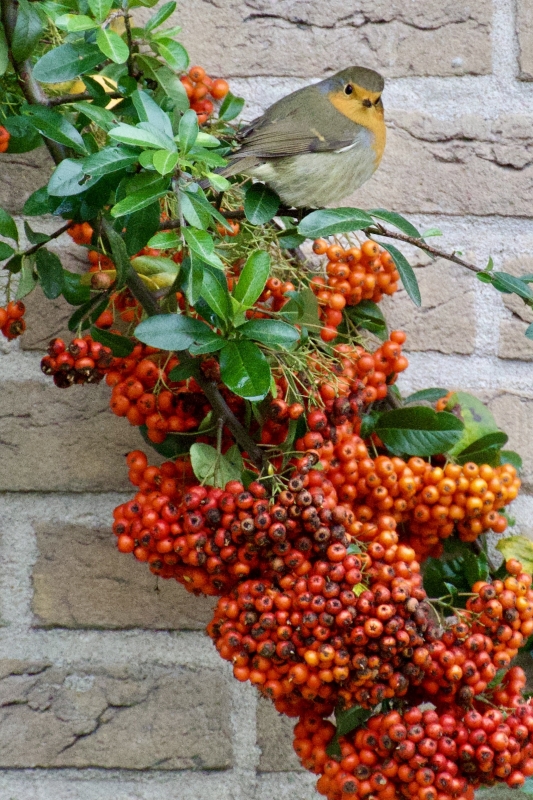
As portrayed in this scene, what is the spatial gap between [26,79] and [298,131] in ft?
0.95

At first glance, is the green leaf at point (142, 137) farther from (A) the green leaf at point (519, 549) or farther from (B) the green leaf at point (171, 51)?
(A) the green leaf at point (519, 549)

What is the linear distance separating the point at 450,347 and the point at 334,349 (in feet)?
0.76

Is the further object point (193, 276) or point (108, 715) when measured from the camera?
point (108, 715)

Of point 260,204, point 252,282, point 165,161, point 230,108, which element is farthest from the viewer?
point 230,108

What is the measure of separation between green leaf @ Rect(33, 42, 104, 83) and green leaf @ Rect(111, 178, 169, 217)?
15 cm

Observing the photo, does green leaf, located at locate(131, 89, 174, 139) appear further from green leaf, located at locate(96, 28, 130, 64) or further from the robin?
the robin

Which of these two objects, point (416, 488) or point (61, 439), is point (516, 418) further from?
point (61, 439)

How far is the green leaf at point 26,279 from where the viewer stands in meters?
0.81

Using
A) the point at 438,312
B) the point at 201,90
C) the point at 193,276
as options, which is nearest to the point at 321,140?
the point at 201,90

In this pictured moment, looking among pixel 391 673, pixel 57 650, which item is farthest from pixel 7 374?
pixel 391 673

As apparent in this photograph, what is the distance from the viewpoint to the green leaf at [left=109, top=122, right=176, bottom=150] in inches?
24.2

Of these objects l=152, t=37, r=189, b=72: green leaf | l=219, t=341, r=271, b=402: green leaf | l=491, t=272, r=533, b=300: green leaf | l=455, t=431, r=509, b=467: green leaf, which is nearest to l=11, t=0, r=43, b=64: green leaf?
l=152, t=37, r=189, b=72: green leaf

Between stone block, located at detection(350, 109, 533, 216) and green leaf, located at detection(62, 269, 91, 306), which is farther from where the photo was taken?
stone block, located at detection(350, 109, 533, 216)

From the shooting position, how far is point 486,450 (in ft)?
2.96
